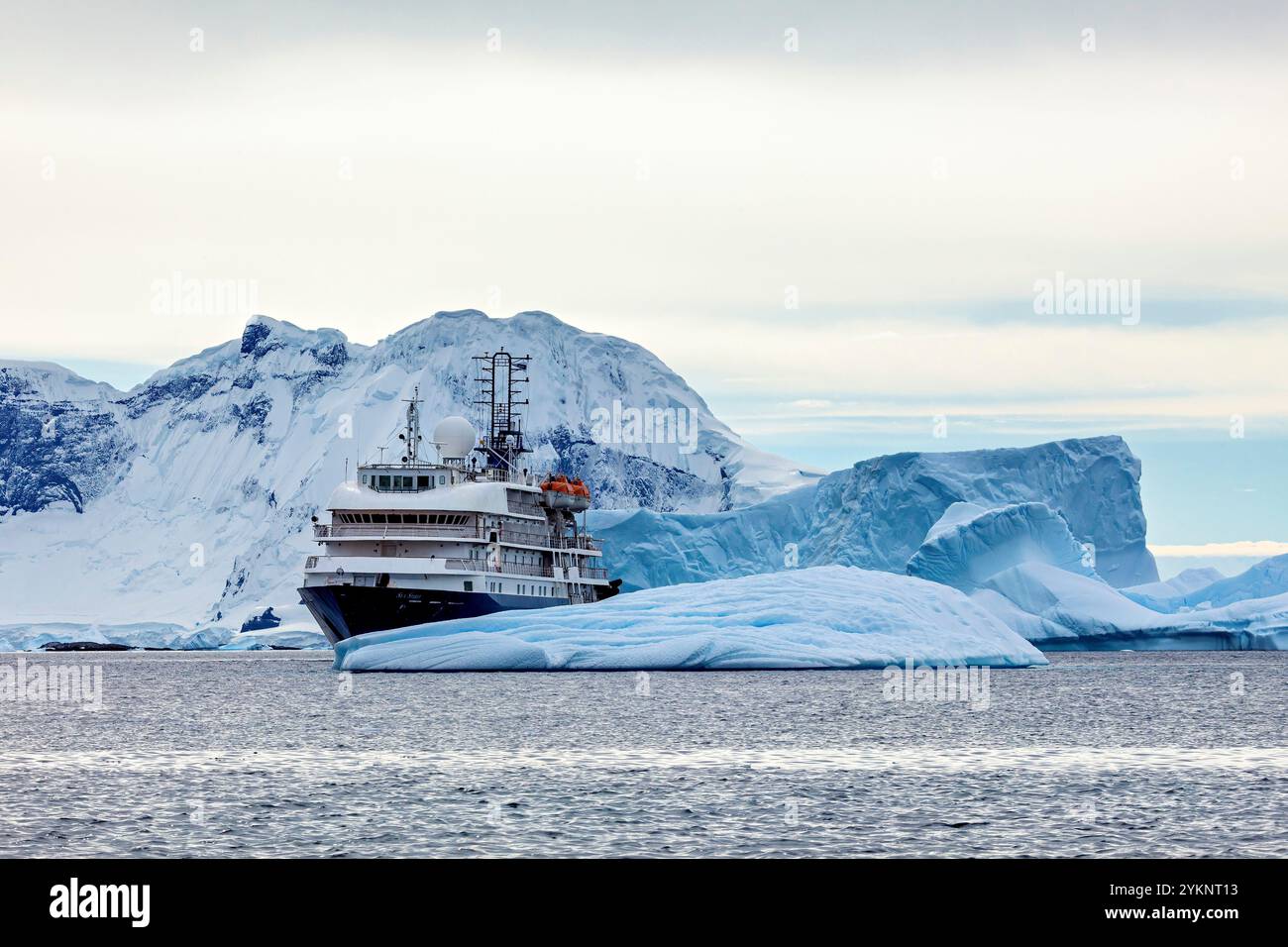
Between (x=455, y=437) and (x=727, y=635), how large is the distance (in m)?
32.5

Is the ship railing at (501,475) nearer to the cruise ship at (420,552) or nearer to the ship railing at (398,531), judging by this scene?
the cruise ship at (420,552)

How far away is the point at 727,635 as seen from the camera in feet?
160

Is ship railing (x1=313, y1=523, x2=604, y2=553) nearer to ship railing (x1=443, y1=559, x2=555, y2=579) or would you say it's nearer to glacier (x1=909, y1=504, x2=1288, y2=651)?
ship railing (x1=443, y1=559, x2=555, y2=579)

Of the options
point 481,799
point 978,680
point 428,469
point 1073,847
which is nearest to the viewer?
point 1073,847

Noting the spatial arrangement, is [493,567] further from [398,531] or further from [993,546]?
[993,546]

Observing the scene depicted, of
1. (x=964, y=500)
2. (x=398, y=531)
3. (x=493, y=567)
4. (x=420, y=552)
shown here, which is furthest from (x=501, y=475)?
(x=964, y=500)

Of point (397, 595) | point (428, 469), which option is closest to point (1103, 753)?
point (397, 595)

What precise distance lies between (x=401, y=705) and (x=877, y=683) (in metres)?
17.4

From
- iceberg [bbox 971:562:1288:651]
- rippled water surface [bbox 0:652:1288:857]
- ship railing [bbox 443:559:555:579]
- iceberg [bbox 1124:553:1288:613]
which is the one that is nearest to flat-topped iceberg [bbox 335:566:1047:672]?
rippled water surface [bbox 0:652:1288:857]
